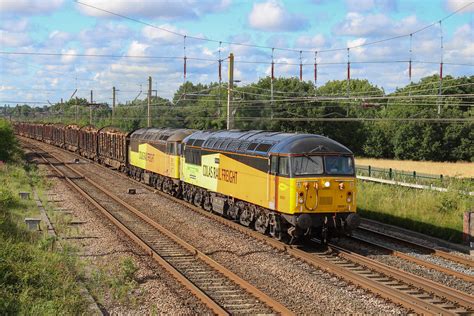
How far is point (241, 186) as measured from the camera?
2025 cm

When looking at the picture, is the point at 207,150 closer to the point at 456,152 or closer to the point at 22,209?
the point at 22,209

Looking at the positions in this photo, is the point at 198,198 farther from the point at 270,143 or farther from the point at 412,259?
the point at 412,259

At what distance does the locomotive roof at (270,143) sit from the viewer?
17203 millimetres

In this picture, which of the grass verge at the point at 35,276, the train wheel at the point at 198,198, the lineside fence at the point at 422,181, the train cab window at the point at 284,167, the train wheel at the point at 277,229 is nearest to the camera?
the grass verge at the point at 35,276

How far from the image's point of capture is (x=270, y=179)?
58.5ft

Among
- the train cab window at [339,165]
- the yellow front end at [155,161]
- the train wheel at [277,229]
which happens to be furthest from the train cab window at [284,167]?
the yellow front end at [155,161]

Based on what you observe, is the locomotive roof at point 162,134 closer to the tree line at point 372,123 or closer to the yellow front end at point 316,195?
the yellow front end at point 316,195

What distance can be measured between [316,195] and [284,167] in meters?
1.23

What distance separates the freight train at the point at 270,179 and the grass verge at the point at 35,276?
6068mm

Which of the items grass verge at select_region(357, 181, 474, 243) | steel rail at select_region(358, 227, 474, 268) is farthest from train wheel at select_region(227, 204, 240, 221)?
grass verge at select_region(357, 181, 474, 243)

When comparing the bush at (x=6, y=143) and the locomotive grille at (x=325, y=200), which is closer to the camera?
the locomotive grille at (x=325, y=200)

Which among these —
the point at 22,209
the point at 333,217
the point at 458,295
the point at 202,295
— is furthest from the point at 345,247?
the point at 22,209

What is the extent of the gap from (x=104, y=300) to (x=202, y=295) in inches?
78.1

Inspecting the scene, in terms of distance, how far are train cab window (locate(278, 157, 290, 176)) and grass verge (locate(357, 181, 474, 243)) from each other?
6.37 metres
